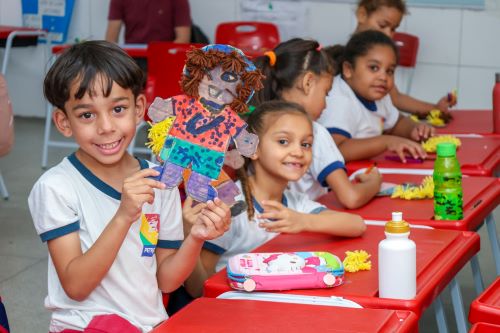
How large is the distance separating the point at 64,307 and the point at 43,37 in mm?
6053

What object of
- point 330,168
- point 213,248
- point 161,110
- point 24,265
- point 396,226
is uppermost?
point 161,110

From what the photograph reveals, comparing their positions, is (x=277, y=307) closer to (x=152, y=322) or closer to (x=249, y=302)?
(x=249, y=302)

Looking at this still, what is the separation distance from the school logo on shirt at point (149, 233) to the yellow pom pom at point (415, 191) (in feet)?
3.20

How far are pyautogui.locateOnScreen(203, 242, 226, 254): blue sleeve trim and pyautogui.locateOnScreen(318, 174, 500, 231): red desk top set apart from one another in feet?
1.48

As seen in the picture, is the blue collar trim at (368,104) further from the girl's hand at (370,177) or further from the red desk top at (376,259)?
the red desk top at (376,259)

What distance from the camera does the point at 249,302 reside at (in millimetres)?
1864

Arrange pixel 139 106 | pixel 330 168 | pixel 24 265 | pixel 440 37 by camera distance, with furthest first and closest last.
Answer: pixel 440 37 < pixel 24 265 < pixel 330 168 < pixel 139 106

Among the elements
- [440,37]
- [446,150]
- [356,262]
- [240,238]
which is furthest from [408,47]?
[356,262]

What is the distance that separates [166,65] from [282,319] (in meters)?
3.47

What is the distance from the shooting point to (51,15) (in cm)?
777

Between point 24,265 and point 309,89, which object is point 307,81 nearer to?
point 309,89

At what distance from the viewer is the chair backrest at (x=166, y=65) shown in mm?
5012

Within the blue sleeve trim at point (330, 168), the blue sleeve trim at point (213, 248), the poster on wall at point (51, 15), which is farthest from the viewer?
the poster on wall at point (51, 15)

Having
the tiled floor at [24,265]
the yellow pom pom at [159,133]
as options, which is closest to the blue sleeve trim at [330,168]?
the tiled floor at [24,265]
